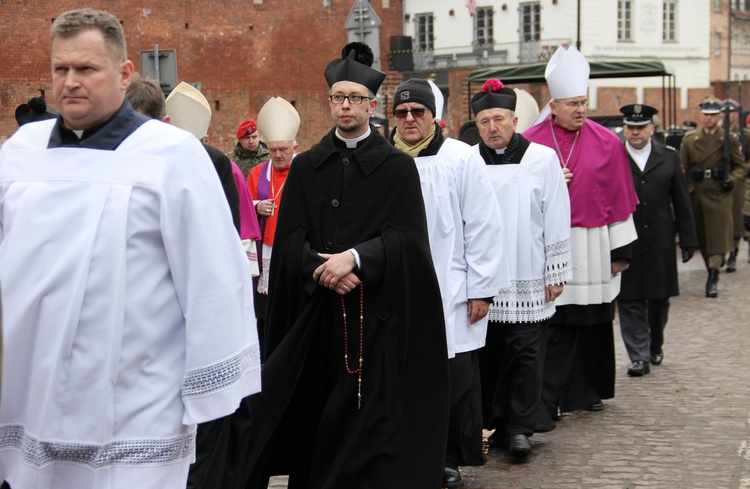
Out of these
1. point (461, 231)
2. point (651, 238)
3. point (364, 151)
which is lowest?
point (651, 238)

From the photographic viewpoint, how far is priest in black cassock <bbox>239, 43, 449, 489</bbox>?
209 inches

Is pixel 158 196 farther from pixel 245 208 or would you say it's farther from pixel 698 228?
pixel 698 228

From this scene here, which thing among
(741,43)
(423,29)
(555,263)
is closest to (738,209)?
(555,263)

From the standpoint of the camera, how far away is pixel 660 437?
7609 millimetres

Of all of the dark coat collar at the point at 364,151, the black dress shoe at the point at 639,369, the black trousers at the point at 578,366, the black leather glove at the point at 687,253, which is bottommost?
the black dress shoe at the point at 639,369

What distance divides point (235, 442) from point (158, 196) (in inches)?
39.1

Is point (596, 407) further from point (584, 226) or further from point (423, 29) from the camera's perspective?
point (423, 29)

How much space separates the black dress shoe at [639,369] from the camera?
9.91m

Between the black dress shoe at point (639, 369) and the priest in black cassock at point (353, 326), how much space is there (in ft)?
15.8

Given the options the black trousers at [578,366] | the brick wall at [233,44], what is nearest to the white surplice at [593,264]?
the black trousers at [578,366]

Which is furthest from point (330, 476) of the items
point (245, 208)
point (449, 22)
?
point (449, 22)

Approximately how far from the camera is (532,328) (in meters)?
7.48

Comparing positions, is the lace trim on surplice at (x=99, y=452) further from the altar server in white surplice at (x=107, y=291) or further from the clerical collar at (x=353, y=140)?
the clerical collar at (x=353, y=140)

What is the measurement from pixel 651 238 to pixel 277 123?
3.38 m
